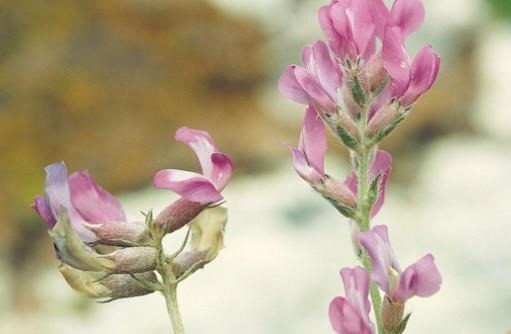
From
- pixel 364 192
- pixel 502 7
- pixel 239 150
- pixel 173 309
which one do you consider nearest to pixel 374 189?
pixel 364 192

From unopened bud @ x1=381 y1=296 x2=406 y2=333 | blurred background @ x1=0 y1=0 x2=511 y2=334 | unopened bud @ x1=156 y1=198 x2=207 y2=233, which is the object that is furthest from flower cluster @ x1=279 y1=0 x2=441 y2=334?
blurred background @ x1=0 y1=0 x2=511 y2=334

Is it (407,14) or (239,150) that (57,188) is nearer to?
(407,14)

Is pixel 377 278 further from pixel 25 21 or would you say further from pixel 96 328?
pixel 25 21

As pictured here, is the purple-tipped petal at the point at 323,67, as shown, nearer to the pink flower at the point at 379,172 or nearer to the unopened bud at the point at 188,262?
the pink flower at the point at 379,172

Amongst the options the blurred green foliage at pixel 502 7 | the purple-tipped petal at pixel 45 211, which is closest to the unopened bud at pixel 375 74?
the purple-tipped petal at pixel 45 211

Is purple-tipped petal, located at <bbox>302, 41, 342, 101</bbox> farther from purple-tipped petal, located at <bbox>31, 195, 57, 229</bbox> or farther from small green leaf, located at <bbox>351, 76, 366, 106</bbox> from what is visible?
purple-tipped petal, located at <bbox>31, 195, 57, 229</bbox>

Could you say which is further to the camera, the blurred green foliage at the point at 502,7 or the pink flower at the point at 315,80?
the blurred green foliage at the point at 502,7
